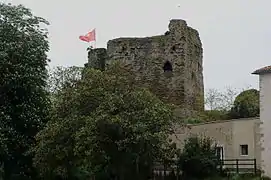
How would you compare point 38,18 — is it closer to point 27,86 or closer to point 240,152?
point 27,86

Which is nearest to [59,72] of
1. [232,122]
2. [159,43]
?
[159,43]

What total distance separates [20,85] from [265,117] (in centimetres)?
1538

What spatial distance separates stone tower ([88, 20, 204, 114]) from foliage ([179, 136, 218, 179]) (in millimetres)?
18053

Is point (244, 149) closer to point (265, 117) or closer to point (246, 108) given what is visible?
point (265, 117)

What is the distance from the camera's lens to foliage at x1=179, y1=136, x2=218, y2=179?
3866cm

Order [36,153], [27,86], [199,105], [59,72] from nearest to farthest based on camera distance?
1. [36,153]
2. [27,86]
3. [59,72]
4. [199,105]

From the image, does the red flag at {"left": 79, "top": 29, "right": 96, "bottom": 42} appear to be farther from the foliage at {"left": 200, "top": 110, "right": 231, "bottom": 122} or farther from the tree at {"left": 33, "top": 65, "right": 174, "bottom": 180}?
→ the tree at {"left": 33, "top": 65, "right": 174, "bottom": 180}

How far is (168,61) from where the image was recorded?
59.7 meters

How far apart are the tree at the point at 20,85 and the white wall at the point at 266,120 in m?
13.9

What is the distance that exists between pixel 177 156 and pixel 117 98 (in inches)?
273

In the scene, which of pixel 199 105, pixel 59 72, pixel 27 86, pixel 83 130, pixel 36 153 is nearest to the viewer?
pixel 83 130

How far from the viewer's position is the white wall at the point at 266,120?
3719cm

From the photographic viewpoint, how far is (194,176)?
39.1 m

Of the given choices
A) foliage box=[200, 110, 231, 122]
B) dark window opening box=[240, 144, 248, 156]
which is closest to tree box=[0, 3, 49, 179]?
dark window opening box=[240, 144, 248, 156]
